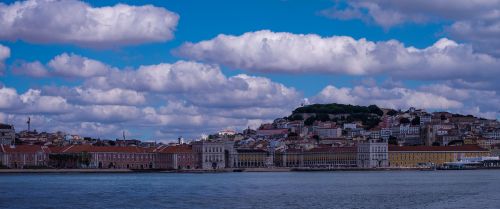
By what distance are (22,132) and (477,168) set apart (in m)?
74.7

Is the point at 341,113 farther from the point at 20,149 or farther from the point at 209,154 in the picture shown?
the point at 20,149

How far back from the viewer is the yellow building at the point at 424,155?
113625 millimetres

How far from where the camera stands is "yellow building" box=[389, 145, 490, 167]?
373ft

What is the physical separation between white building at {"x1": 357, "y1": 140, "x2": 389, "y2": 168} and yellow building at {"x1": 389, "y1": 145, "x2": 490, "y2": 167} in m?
1.07

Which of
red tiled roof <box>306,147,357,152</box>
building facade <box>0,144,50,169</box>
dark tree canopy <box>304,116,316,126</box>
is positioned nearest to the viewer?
building facade <box>0,144,50,169</box>

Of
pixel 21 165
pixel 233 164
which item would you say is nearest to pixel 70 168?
pixel 21 165

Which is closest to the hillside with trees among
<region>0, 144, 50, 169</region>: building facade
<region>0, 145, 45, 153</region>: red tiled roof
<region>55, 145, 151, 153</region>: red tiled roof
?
<region>55, 145, 151, 153</region>: red tiled roof

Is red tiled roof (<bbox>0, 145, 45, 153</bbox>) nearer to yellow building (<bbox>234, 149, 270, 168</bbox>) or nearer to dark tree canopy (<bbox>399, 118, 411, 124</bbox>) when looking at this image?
yellow building (<bbox>234, 149, 270, 168</bbox>)

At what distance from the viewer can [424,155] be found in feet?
374

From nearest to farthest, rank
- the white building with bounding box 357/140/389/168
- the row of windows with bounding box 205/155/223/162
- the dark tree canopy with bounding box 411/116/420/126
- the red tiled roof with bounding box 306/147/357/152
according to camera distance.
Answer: the row of windows with bounding box 205/155/223/162 → the white building with bounding box 357/140/389/168 → the red tiled roof with bounding box 306/147/357/152 → the dark tree canopy with bounding box 411/116/420/126

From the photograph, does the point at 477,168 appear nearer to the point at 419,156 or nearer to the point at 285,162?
the point at 419,156

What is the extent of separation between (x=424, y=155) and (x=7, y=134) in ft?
172

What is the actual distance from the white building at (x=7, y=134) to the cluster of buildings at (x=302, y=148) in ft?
0.08

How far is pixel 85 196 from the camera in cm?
4169
